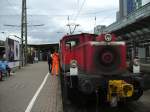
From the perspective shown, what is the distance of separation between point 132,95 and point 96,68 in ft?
4.58

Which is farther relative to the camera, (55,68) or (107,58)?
(55,68)

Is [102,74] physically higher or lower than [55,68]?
higher

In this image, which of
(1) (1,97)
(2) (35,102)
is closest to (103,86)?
(2) (35,102)

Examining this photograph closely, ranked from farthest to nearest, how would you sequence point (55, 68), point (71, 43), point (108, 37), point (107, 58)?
1. point (55, 68)
2. point (71, 43)
3. point (107, 58)
4. point (108, 37)

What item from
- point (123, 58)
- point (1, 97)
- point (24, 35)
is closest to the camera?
point (123, 58)

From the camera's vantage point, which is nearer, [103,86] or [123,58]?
[103,86]

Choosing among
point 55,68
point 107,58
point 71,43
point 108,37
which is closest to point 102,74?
point 107,58

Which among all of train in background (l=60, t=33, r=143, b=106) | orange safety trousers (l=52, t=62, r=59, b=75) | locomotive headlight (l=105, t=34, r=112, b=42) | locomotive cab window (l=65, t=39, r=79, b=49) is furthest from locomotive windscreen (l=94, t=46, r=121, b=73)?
orange safety trousers (l=52, t=62, r=59, b=75)

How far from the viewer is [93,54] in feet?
42.8

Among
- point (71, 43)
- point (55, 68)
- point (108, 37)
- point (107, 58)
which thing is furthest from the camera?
point (55, 68)

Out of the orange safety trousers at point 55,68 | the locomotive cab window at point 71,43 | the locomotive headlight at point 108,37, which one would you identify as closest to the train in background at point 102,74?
the locomotive headlight at point 108,37

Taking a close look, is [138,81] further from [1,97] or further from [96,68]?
[1,97]

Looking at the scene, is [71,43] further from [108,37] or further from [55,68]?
[55,68]

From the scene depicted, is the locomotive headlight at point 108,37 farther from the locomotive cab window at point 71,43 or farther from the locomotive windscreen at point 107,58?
the locomotive cab window at point 71,43
